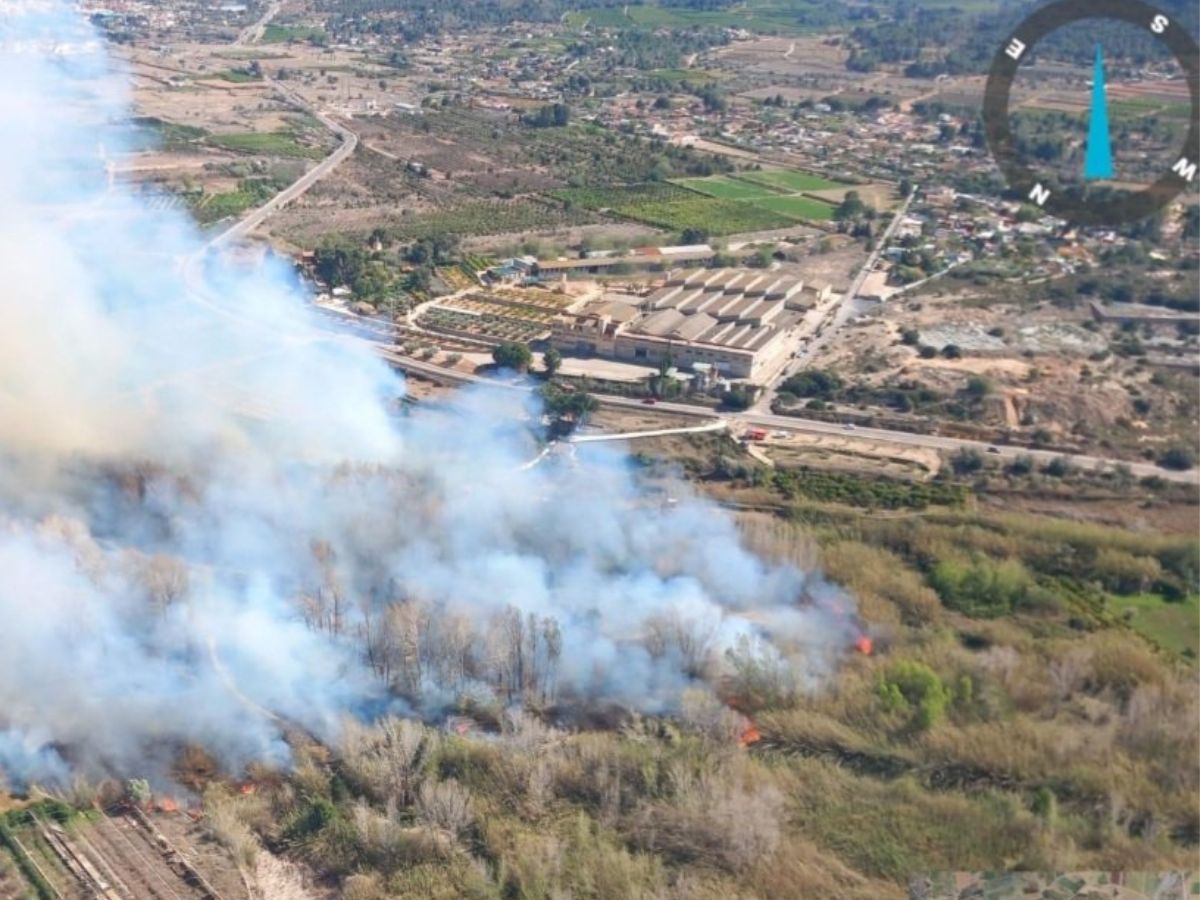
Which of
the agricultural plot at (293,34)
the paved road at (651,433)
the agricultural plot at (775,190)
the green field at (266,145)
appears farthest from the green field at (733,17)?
the paved road at (651,433)

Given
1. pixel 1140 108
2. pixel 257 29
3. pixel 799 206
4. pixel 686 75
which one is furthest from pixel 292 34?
pixel 1140 108

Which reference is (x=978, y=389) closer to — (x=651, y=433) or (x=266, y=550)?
(x=651, y=433)

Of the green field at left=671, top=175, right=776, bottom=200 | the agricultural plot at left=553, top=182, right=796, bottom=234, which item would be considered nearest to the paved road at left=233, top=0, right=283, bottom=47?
the agricultural plot at left=553, top=182, right=796, bottom=234

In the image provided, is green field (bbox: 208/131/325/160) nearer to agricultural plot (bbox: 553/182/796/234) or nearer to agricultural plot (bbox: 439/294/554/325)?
agricultural plot (bbox: 553/182/796/234)

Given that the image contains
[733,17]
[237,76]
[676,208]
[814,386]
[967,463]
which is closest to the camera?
[967,463]

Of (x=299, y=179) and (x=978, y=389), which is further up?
(x=299, y=179)

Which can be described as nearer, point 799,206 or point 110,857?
point 110,857

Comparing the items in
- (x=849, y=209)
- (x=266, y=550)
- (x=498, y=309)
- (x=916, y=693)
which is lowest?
(x=916, y=693)

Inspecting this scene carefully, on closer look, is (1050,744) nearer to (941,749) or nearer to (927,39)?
(941,749)

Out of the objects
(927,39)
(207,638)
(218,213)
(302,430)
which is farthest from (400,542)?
(927,39)
